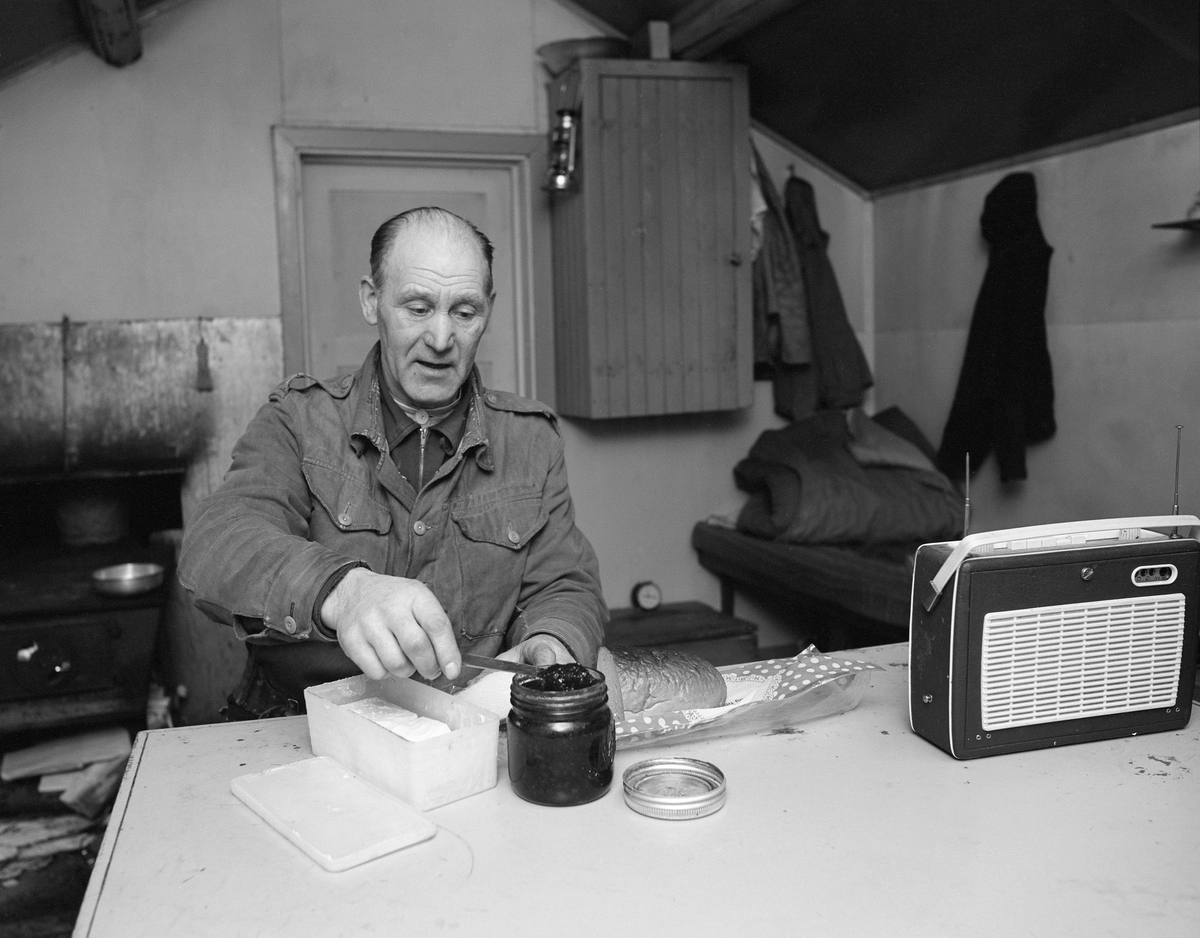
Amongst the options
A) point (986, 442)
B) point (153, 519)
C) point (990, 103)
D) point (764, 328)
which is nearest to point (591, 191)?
point (764, 328)

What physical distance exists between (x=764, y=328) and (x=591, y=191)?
0.99 m

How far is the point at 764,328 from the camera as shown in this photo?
15.3 ft

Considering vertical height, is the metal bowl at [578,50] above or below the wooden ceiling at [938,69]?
above

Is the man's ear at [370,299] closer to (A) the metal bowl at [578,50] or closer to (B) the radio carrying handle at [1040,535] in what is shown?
(B) the radio carrying handle at [1040,535]

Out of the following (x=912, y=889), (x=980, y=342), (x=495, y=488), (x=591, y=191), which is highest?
(x=591, y=191)

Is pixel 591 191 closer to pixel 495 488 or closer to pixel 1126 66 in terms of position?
pixel 1126 66

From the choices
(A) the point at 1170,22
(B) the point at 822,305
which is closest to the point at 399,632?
(A) the point at 1170,22

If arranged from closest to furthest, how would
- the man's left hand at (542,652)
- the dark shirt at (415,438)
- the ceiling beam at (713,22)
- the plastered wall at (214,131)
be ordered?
the man's left hand at (542,652), the dark shirt at (415,438), the ceiling beam at (713,22), the plastered wall at (214,131)

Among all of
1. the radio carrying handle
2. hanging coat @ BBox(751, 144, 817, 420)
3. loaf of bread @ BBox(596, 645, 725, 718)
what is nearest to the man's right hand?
loaf of bread @ BBox(596, 645, 725, 718)

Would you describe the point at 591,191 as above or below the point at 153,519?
above

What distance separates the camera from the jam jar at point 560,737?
139 centimetres

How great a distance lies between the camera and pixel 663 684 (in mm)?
1804

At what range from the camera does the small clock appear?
15.2 ft

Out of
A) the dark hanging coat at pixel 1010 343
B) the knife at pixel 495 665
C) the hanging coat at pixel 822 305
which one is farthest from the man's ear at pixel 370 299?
the hanging coat at pixel 822 305
